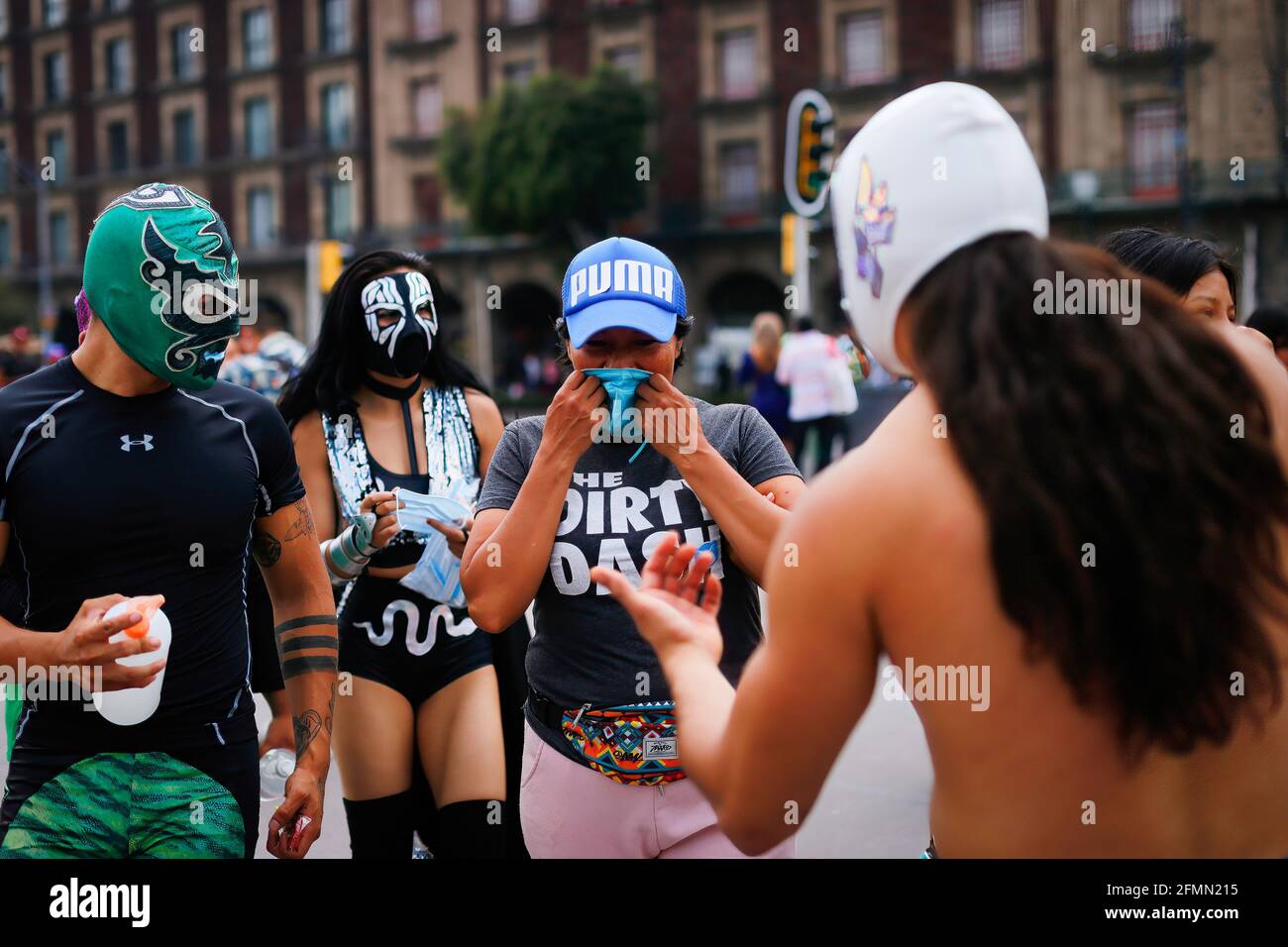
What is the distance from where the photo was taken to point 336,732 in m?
3.43

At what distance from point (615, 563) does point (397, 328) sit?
1.50 meters

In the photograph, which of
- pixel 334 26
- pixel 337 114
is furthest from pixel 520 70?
pixel 334 26

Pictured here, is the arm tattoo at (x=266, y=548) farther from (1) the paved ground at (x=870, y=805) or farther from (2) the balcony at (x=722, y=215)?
(2) the balcony at (x=722, y=215)

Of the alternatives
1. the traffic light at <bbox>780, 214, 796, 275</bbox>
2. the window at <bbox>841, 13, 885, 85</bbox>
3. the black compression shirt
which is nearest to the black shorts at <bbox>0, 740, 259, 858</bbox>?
the black compression shirt

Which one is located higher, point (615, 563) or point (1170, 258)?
point (1170, 258)

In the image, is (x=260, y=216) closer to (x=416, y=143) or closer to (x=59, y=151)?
(x=416, y=143)

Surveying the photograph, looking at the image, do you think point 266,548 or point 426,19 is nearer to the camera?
point 266,548

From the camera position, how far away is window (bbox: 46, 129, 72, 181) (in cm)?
5044

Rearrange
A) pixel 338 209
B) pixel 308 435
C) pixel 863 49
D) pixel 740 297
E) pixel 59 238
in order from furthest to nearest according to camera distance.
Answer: pixel 59 238 → pixel 338 209 → pixel 740 297 → pixel 863 49 → pixel 308 435

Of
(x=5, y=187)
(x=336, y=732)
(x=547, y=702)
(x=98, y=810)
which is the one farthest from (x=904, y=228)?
(x=5, y=187)

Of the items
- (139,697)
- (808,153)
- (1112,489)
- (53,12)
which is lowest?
(139,697)

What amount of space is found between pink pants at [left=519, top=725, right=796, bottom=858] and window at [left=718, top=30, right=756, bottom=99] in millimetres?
36436

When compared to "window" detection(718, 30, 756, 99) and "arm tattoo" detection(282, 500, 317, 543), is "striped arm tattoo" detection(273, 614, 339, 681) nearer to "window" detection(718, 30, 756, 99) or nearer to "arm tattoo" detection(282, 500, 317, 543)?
"arm tattoo" detection(282, 500, 317, 543)

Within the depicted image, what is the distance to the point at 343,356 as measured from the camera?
3.76 meters
